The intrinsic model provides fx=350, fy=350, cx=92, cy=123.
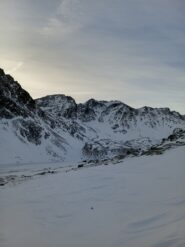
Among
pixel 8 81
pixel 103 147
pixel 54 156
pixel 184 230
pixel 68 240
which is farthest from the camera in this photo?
pixel 103 147

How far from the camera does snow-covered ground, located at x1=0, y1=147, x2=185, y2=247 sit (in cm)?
895

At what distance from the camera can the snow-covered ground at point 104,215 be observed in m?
8.95

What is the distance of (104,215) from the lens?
11.6 meters

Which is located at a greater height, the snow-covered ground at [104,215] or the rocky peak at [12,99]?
the rocky peak at [12,99]

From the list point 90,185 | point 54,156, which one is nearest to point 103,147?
point 54,156

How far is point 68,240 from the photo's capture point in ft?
30.9

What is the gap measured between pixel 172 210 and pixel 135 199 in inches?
108

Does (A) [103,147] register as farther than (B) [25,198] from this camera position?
Yes

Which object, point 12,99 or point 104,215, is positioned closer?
point 104,215

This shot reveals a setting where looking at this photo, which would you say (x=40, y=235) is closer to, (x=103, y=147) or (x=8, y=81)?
(x=8, y=81)

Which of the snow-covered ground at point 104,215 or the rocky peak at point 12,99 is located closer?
the snow-covered ground at point 104,215

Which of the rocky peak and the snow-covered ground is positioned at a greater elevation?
the rocky peak

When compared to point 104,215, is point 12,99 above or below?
above

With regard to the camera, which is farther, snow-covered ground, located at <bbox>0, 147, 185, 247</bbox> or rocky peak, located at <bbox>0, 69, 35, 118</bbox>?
rocky peak, located at <bbox>0, 69, 35, 118</bbox>
